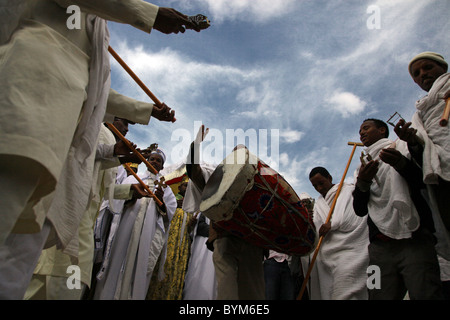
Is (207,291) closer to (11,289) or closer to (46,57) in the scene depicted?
(11,289)

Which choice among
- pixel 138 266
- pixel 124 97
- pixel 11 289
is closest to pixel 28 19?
pixel 124 97

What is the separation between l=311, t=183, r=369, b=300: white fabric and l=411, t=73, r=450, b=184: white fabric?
59.8 inches

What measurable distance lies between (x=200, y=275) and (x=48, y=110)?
4.52 m

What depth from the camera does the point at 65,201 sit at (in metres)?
1.80

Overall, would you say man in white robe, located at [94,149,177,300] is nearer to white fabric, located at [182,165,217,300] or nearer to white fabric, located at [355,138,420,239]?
white fabric, located at [182,165,217,300]

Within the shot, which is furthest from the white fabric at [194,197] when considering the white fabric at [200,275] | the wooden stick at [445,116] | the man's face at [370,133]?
the white fabric at [200,275]

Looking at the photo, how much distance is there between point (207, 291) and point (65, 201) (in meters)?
3.90

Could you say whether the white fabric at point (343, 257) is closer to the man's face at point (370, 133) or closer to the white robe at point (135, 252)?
the man's face at point (370, 133)

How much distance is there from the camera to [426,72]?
115 inches

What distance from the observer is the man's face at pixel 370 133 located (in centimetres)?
351

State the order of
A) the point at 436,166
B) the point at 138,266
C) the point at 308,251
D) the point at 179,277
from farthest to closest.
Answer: the point at 179,277
the point at 138,266
the point at 308,251
the point at 436,166

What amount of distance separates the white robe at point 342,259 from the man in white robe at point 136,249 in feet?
7.01

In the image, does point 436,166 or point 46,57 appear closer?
point 46,57

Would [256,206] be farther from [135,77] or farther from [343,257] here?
[343,257]
